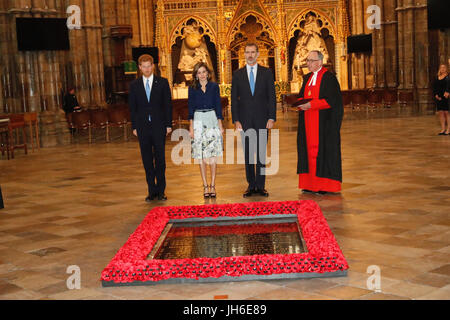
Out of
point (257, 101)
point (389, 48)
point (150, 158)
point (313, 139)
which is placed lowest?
point (150, 158)

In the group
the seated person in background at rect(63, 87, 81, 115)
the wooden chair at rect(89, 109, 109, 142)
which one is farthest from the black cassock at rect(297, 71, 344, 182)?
the seated person in background at rect(63, 87, 81, 115)

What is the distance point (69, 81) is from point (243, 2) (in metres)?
11.9

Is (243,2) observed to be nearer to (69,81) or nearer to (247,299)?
(69,81)

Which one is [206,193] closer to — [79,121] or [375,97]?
[79,121]

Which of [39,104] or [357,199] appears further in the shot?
[39,104]

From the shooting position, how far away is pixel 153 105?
7473 millimetres

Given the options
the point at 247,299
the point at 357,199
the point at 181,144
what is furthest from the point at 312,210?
the point at 181,144

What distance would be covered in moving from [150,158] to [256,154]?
1.34 m

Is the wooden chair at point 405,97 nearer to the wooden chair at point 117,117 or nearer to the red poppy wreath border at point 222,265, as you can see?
the wooden chair at point 117,117

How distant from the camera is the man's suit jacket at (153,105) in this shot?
7477mm

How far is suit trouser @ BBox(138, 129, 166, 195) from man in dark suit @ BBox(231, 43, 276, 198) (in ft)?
3.26

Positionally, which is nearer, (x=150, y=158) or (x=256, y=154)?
(x=256, y=154)

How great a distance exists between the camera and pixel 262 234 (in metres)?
5.44

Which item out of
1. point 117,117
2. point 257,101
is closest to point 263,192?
point 257,101
